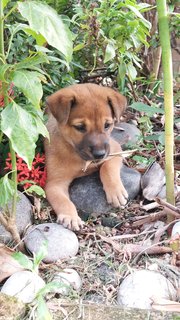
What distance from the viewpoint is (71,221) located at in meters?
3.06

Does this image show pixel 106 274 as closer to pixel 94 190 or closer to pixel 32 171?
pixel 94 190

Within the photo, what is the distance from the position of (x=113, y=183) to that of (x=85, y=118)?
17.5 inches

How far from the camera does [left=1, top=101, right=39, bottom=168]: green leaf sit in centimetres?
208

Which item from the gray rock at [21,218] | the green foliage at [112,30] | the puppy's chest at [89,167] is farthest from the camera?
the green foliage at [112,30]

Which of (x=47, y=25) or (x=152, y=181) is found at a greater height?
(x=47, y=25)

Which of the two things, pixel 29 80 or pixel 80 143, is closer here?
pixel 29 80

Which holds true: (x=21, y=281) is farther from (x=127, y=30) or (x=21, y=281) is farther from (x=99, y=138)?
(x=127, y=30)

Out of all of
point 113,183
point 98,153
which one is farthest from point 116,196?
point 98,153

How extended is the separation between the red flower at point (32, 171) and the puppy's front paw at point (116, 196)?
0.47 meters

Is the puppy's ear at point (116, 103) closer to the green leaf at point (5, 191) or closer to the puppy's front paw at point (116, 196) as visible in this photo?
the puppy's front paw at point (116, 196)

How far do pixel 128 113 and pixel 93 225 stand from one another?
1.66 m

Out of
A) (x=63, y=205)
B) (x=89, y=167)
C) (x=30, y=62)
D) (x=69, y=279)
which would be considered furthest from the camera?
(x=89, y=167)

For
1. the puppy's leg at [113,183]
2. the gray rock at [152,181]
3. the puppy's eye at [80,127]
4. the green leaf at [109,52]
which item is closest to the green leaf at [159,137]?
the gray rock at [152,181]

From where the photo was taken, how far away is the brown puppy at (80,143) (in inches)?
129
